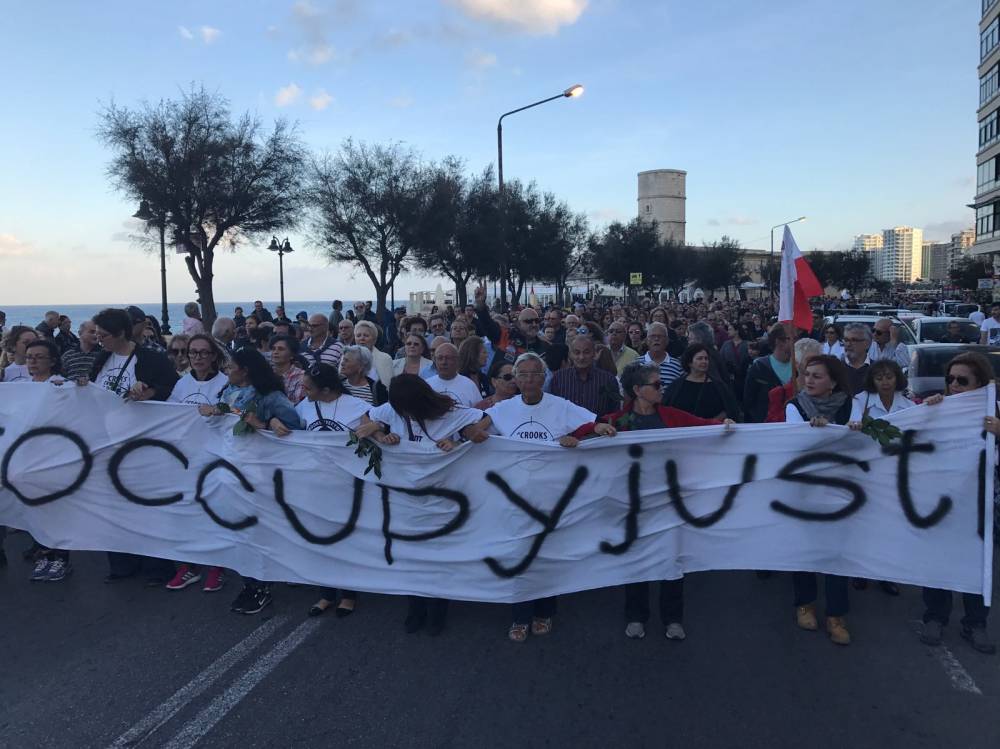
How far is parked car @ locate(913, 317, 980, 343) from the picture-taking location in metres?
13.2

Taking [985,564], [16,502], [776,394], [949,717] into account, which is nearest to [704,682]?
[949,717]

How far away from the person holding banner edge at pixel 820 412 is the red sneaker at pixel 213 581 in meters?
3.90

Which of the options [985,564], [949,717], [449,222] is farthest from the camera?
[449,222]

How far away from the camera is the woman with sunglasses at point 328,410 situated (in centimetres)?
474

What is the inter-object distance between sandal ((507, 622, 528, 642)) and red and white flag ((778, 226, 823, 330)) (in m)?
3.20

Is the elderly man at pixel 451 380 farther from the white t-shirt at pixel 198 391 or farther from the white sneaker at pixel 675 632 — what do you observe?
the white sneaker at pixel 675 632

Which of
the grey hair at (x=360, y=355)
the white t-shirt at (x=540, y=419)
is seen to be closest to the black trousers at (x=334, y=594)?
the white t-shirt at (x=540, y=419)

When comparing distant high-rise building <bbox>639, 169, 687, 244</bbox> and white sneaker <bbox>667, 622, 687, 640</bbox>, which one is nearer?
white sneaker <bbox>667, 622, 687, 640</bbox>

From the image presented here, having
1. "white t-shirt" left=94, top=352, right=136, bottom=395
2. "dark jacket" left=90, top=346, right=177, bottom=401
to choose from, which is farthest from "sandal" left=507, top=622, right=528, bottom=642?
"white t-shirt" left=94, top=352, right=136, bottom=395

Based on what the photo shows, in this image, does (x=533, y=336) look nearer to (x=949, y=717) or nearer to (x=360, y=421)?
(x=360, y=421)

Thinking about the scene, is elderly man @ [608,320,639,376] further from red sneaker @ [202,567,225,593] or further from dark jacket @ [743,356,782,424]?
red sneaker @ [202,567,225,593]

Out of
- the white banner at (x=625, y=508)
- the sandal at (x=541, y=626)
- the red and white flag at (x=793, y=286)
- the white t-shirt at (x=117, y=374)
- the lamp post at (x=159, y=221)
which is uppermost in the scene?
the lamp post at (x=159, y=221)

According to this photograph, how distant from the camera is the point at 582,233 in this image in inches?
1932

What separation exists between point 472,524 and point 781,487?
6.27 ft
